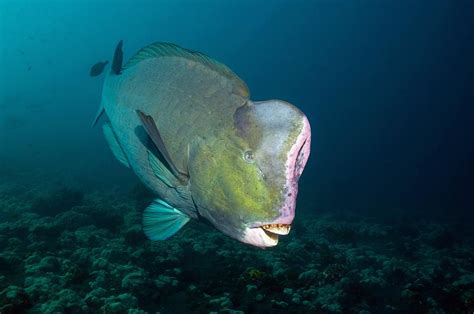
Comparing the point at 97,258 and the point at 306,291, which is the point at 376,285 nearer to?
the point at 306,291

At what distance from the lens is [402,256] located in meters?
7.88

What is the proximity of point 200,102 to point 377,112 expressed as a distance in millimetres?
91373

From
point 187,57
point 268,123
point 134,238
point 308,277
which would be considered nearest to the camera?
point 268,123

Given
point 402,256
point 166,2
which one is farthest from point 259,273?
point 166,2

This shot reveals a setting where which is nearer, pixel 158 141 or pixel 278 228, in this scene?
pixel 278 228

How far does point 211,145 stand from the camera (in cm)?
154

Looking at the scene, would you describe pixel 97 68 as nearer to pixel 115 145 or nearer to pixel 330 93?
pixel 115 145

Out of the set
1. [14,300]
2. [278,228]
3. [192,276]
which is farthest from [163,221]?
[192,276]

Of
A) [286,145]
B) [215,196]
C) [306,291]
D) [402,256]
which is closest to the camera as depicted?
[286,145]

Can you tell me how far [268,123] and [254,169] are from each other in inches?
8.2

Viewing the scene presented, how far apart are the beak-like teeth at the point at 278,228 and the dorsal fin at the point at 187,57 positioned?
66 cm

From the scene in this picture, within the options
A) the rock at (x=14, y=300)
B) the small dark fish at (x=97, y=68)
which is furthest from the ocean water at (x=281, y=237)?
the small dark fish at (x=97, y=68)

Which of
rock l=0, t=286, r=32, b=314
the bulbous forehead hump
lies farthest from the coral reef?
the bulbous forehead hump

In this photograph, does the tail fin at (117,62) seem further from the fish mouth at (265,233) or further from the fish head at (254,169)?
the fish mouth at (265,233)
